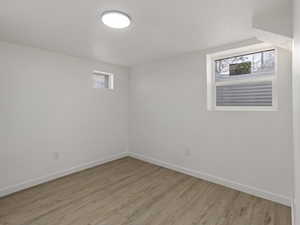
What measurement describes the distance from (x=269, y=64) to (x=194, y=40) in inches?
44.9

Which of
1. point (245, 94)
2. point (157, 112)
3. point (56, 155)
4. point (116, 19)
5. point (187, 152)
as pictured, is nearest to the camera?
point (116, 19)

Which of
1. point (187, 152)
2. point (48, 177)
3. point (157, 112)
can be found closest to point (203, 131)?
point (187, 152)

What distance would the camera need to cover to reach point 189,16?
1670mm

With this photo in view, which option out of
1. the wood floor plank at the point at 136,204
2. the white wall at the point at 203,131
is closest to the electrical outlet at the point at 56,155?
the wood floor plank at the point at 136,204

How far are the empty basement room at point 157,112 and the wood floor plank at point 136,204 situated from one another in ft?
0.05

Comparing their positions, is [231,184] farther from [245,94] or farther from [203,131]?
[245,94]

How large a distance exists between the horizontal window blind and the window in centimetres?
240

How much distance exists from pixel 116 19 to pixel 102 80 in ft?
6.99

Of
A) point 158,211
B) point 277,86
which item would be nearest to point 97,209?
point 158,211

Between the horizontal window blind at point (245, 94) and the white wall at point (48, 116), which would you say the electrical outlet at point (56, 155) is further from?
the horizontal window blind at point (245, 94)

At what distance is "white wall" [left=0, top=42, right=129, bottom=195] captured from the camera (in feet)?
7.67

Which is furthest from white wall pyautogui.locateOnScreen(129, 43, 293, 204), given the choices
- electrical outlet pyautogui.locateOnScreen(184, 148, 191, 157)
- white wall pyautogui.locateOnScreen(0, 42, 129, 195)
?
white wall pyautogui.locateOnScreen(0, 42, 129, 195)

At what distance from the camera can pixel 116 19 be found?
1.68 m

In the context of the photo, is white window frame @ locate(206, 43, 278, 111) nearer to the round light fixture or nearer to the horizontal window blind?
the horizontal window blind
